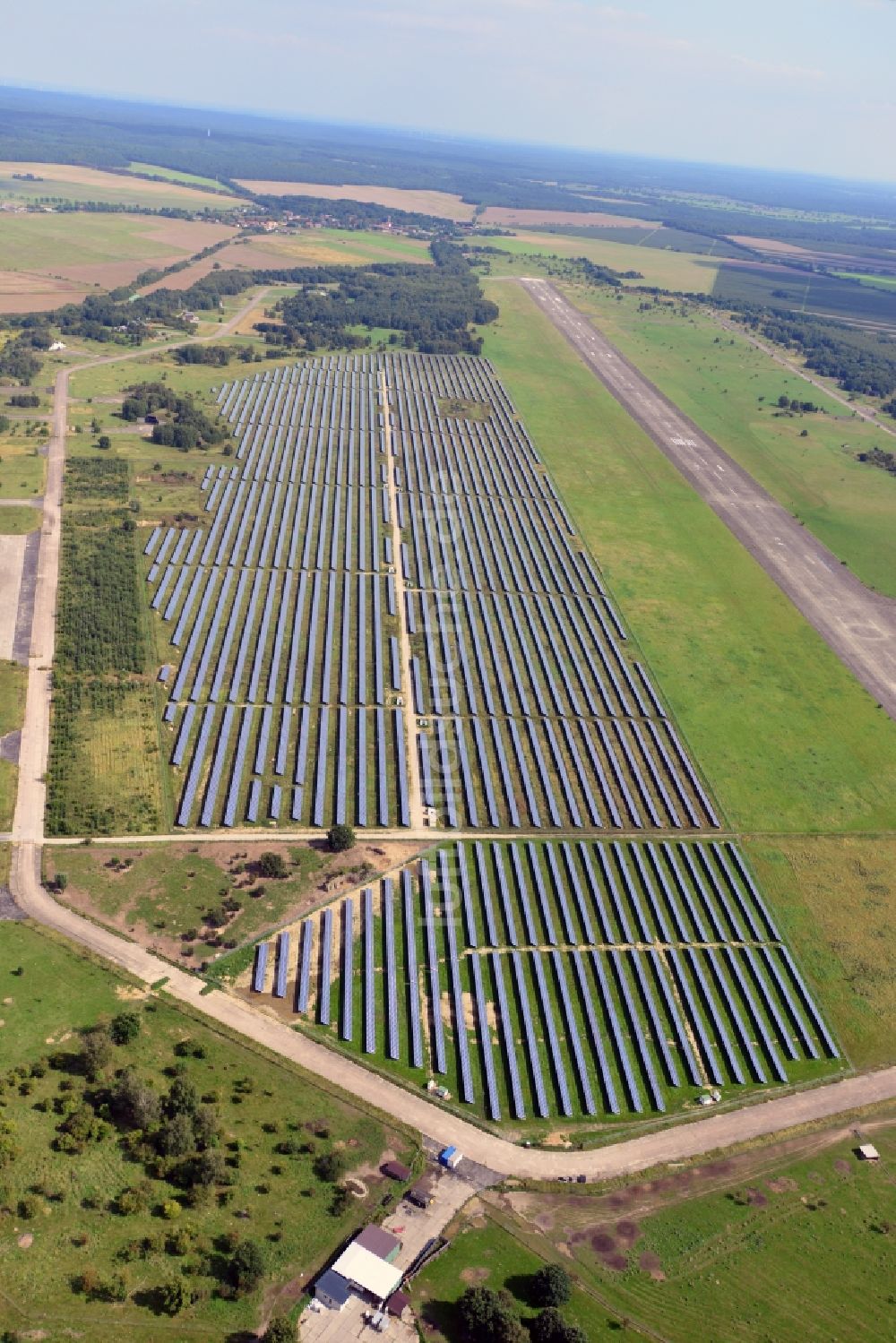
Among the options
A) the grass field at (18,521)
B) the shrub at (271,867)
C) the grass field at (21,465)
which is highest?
the grass field at (21,465)

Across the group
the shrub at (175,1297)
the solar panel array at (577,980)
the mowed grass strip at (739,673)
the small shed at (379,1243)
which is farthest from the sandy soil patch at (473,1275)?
the mowed grass strip at (739,673)

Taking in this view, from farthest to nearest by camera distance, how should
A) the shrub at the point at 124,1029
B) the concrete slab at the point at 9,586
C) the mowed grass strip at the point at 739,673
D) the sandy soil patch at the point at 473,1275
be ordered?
the concrete slab at the point at 9,586 < the mowed grass strip at the point at 739,673 < the shrub at the point at 124,1029 < the sandy soil patch at the point at 473,1275

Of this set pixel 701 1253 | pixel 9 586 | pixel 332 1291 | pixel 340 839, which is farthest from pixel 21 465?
pixel 701 1253

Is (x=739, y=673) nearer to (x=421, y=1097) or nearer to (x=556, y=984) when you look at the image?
(x=556, y=984)

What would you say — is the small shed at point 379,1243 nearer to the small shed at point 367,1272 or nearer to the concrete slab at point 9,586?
the small shed at point 367,1272

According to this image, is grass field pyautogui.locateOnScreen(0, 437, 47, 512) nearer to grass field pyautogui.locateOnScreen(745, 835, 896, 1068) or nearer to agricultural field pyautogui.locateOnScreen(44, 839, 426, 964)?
agricultural field pyautogui.locateOnScreen(44, 839, 426, 964)

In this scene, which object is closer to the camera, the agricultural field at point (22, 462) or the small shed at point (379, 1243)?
the small shed at point (379, 1243)

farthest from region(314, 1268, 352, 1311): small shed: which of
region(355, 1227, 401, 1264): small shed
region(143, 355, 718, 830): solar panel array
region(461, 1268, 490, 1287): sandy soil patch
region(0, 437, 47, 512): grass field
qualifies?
region(0, 437, 47, 512): grass field
